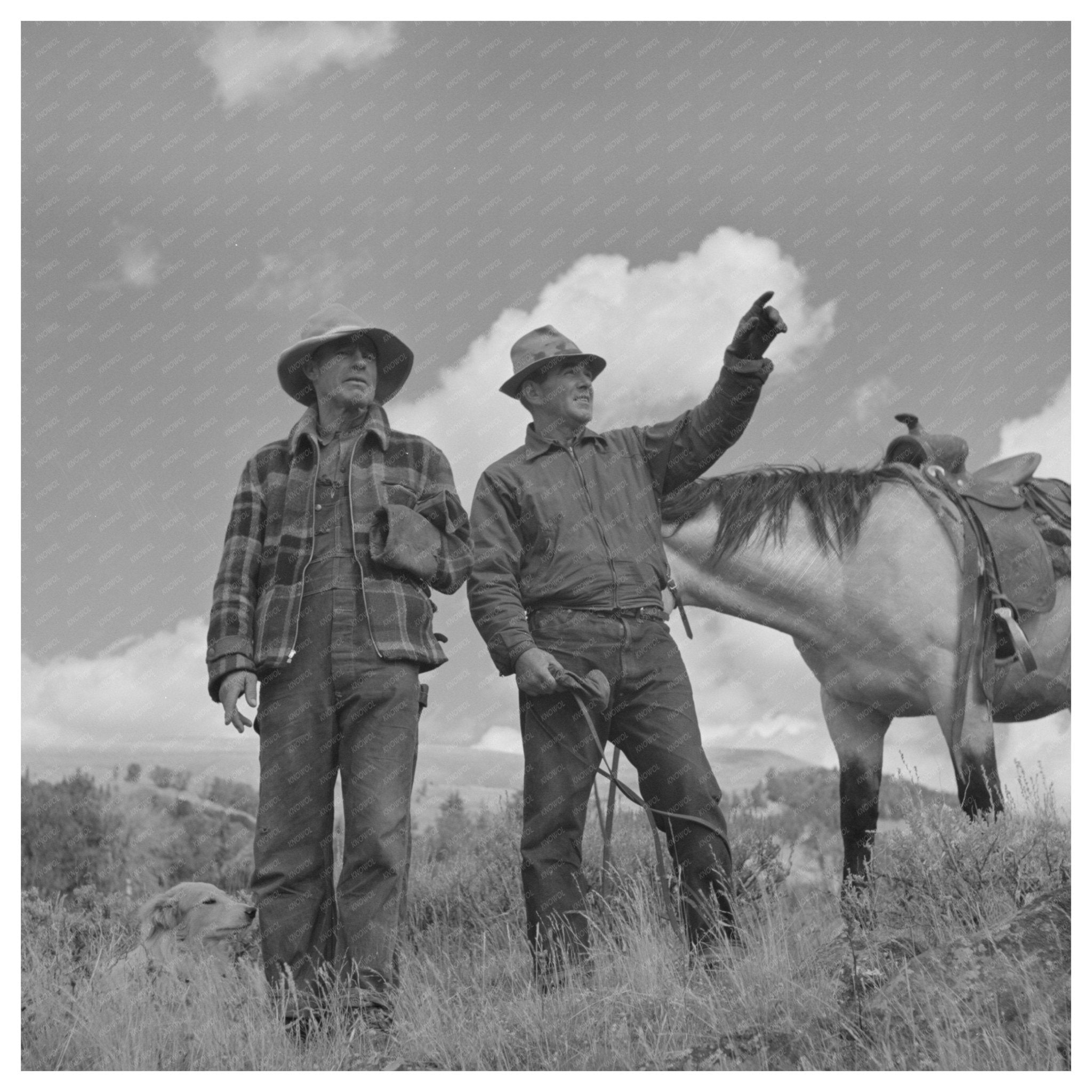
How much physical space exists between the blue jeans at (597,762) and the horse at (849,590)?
6.28ft

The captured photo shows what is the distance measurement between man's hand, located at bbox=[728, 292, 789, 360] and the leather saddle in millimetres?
2504

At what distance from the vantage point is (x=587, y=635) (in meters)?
4.15

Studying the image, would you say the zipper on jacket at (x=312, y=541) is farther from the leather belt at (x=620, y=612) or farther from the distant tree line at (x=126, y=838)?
the distant tree line at (x=126, y=838)

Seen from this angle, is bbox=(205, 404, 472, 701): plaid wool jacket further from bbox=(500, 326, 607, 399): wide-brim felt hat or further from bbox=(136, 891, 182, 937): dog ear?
bbox=(136, 891, 182, 937): dog ear

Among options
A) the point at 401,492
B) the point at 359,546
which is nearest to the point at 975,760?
the point at 401,492

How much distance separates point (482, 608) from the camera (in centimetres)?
420

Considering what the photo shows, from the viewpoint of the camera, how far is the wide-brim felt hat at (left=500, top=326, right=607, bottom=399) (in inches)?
178

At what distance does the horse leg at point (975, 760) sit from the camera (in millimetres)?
5586

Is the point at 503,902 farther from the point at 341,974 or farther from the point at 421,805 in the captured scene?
the point at 421,805

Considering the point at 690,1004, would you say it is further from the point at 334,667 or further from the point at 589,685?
the point at 334,667

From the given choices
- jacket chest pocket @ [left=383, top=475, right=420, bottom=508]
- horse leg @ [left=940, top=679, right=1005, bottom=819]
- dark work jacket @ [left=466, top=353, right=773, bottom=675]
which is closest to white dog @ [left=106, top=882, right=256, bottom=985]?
dark work jacket @ [left=466, top=353, right=773, bottom=675]

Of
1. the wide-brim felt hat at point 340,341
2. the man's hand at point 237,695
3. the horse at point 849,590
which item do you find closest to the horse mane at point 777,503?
the horse at point 849,590

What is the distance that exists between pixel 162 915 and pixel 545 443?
2.73 m
